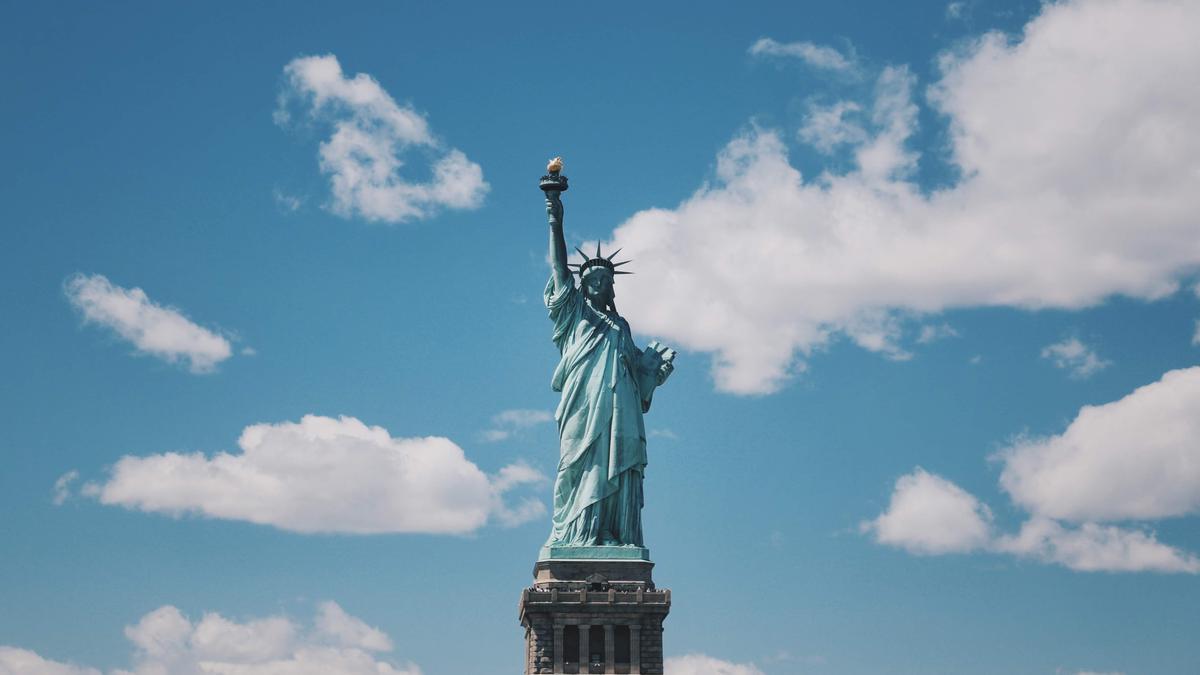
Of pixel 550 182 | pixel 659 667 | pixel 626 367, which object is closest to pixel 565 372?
pixel 626 367

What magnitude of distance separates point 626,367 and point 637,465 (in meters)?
3.54

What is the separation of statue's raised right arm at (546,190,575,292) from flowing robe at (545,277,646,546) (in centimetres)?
36

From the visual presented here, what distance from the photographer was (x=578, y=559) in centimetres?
6469

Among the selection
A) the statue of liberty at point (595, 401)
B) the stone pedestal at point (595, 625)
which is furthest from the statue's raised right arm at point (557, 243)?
the stone pedestal at point (595, 625)

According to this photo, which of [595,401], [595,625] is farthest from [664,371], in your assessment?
[595,625]

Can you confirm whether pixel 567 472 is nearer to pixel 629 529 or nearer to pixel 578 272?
pixel 629 529

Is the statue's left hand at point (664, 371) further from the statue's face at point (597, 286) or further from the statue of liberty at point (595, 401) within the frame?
the statue's face at point (597, 286)

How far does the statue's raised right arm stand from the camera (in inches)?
2682

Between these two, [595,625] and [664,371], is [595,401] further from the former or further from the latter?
[595,625]

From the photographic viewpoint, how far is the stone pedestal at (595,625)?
209ft

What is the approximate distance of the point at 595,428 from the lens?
6669 centimetres

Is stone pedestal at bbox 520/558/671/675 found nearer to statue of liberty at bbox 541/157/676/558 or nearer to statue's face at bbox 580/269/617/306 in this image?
statue of liberty at bbox 541/157/676/558

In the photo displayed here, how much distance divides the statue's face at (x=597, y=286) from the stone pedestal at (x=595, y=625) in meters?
10.3

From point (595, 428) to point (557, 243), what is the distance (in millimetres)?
6638
